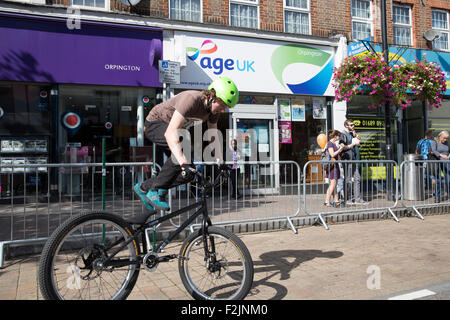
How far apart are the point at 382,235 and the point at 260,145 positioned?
5.94 metres

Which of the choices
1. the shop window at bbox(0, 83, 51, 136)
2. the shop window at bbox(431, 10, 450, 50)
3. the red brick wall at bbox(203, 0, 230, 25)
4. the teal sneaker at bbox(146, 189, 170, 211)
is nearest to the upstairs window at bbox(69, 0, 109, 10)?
the shop window at bbox(0, 83, 51, 136)

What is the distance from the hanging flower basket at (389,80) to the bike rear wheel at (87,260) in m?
7.80

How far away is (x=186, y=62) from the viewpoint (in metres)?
10.0

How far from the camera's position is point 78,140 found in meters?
9.37

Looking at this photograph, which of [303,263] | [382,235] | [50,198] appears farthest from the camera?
[382,235]

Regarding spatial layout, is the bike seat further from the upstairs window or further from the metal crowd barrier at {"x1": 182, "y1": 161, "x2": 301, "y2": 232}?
the upstairs window

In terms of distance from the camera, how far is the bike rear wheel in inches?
99.2

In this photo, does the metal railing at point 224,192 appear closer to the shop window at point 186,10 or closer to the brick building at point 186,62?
the brick building at point 186,62

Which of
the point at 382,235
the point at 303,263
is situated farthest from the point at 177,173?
the point at 382,235

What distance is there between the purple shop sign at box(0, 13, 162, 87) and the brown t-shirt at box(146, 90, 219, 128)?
6.59 metres

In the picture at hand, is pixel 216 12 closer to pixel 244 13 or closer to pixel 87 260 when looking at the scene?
pixel 244 13

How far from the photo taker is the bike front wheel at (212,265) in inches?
113

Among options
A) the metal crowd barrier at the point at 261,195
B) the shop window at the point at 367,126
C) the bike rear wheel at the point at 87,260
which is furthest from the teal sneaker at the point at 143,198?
the shop window at the point at 367,126

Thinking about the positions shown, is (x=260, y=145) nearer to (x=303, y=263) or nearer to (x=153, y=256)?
(x=303, y=263)
